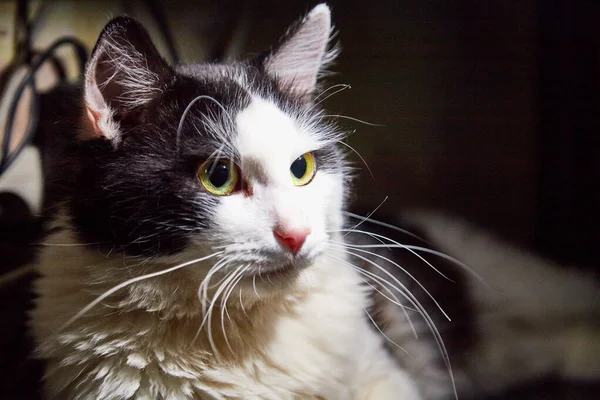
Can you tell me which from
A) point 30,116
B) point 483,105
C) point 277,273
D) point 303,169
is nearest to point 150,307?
point 277,273

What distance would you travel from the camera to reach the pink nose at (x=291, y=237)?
521mm

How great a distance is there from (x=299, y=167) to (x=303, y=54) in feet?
0.69

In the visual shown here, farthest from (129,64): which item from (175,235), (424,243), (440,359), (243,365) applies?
(440,359)

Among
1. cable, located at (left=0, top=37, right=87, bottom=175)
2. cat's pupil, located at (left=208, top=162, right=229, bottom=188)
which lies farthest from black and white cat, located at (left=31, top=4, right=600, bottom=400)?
cable, located at (left=0, top=37, right=87, bottom=175)

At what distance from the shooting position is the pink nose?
20.5 inches

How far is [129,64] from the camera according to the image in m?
0.57

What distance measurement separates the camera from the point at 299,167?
635 mm

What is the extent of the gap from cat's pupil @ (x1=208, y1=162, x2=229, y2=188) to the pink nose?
0.32 feet

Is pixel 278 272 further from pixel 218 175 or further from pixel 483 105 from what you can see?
pixel 483 105

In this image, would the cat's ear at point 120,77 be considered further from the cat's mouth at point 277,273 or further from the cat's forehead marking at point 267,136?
the cat's mouth at point 277,273

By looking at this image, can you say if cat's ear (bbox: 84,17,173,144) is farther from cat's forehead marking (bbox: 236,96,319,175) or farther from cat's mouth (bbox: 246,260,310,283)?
cat's mouth (bbox: 246,260,310,283)

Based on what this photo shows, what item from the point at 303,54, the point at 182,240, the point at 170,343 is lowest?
the point at 170,343

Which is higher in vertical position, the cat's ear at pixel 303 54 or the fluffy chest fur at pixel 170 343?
the cat's ear at pixel 303 54

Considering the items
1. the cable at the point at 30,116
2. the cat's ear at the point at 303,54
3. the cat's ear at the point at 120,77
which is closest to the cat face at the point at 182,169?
the cat's ear at the point at 120,77
